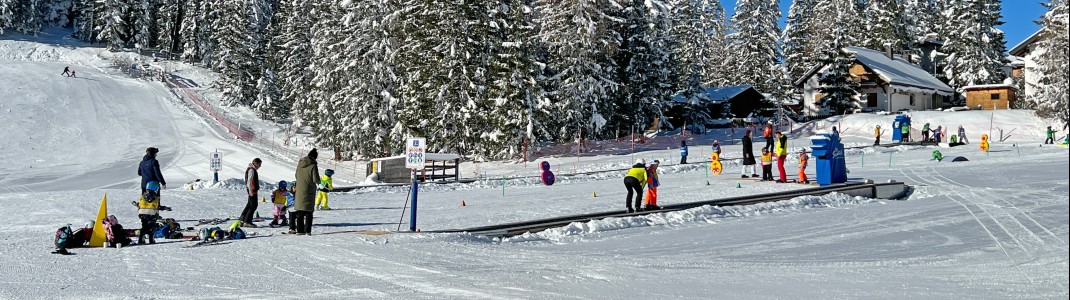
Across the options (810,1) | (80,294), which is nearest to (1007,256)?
(80,294)

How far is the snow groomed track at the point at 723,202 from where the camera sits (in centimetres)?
1342

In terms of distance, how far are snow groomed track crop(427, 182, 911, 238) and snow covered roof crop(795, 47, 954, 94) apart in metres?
39.9

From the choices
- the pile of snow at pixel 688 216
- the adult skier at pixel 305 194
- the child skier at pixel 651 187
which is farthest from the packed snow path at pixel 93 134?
the pile of snow at pixel 688 216

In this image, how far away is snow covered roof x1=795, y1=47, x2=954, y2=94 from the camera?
59.1 m

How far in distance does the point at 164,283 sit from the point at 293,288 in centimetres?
160

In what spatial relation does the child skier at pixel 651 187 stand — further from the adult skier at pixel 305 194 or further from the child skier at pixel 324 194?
the child skier at pixel 324 194

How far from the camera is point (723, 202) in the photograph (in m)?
17.3

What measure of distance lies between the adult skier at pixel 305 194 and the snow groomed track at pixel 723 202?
2.20 m

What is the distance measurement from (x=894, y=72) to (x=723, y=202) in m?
50.3

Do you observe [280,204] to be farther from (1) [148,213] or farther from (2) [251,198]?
(1) [148,213]

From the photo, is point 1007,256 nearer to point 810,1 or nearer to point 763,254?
point 763,254

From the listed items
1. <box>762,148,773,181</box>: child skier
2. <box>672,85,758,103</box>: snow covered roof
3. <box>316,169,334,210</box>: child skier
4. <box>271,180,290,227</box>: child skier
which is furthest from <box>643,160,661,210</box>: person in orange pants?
<box>672,85,758,103</box>: snow covered roof

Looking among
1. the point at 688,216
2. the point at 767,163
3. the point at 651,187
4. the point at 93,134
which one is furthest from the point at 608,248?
the point at 93,134

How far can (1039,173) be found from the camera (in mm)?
24922
